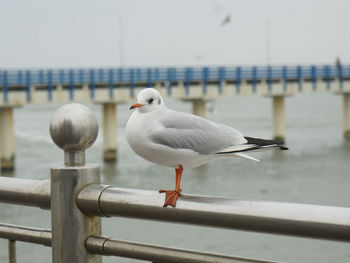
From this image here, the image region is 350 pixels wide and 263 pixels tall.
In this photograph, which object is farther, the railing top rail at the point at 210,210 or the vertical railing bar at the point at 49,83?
the vertical railing bar at the point at 49,83

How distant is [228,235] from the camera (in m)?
15.5

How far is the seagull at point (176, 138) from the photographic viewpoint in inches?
80.1

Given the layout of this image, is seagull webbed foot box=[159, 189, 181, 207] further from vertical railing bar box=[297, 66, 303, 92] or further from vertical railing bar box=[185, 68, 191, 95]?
vertical railing bar box=[297, 66, 303, 92]

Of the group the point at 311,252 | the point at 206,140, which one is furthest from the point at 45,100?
the point at 206,140

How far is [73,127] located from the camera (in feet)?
6.46

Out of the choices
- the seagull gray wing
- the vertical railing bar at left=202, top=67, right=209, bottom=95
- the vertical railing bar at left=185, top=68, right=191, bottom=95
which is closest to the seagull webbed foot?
the seagull gray wing

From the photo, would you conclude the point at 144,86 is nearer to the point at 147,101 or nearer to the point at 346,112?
the point at 346,112

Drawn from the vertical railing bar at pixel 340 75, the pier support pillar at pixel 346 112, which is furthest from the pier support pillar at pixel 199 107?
the pier support pillar at pixel 346 112

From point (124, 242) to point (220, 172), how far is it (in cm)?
2480

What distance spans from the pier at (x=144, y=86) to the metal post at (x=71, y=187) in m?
24.1

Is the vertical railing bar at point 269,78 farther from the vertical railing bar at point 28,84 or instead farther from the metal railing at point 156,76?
the vertical railing bar at point 28,84

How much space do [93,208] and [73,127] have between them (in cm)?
28

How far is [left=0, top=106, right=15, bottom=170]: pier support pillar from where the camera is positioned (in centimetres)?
2561

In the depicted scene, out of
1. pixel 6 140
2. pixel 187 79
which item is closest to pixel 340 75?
pixel 187 79
